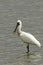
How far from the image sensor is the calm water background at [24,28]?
14.6 m

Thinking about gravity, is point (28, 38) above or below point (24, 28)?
above

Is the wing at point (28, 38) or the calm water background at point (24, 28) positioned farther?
Answer: the wing at point (28, 38)

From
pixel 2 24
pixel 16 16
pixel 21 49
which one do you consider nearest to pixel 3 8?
pixel 16 16

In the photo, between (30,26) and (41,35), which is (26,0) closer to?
(30,26)

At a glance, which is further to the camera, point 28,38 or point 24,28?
point 24,28

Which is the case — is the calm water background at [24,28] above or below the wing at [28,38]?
below

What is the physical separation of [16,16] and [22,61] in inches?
301

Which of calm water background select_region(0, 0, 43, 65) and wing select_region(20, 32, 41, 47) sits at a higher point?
wing select_region(20, 32, 41, 47)

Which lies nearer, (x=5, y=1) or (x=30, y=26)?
(x=30, y=26)

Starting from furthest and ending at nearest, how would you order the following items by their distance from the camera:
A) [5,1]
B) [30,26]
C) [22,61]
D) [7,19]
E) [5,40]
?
[5,1] < [7,19] < [30,26] < [5,40] < [22,61]

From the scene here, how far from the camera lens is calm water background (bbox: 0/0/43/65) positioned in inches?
575

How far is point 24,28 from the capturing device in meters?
19.0

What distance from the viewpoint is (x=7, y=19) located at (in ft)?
68.9

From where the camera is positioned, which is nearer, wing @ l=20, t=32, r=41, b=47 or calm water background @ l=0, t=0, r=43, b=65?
calm water background @ l=0, t=0, r=43, b=65
